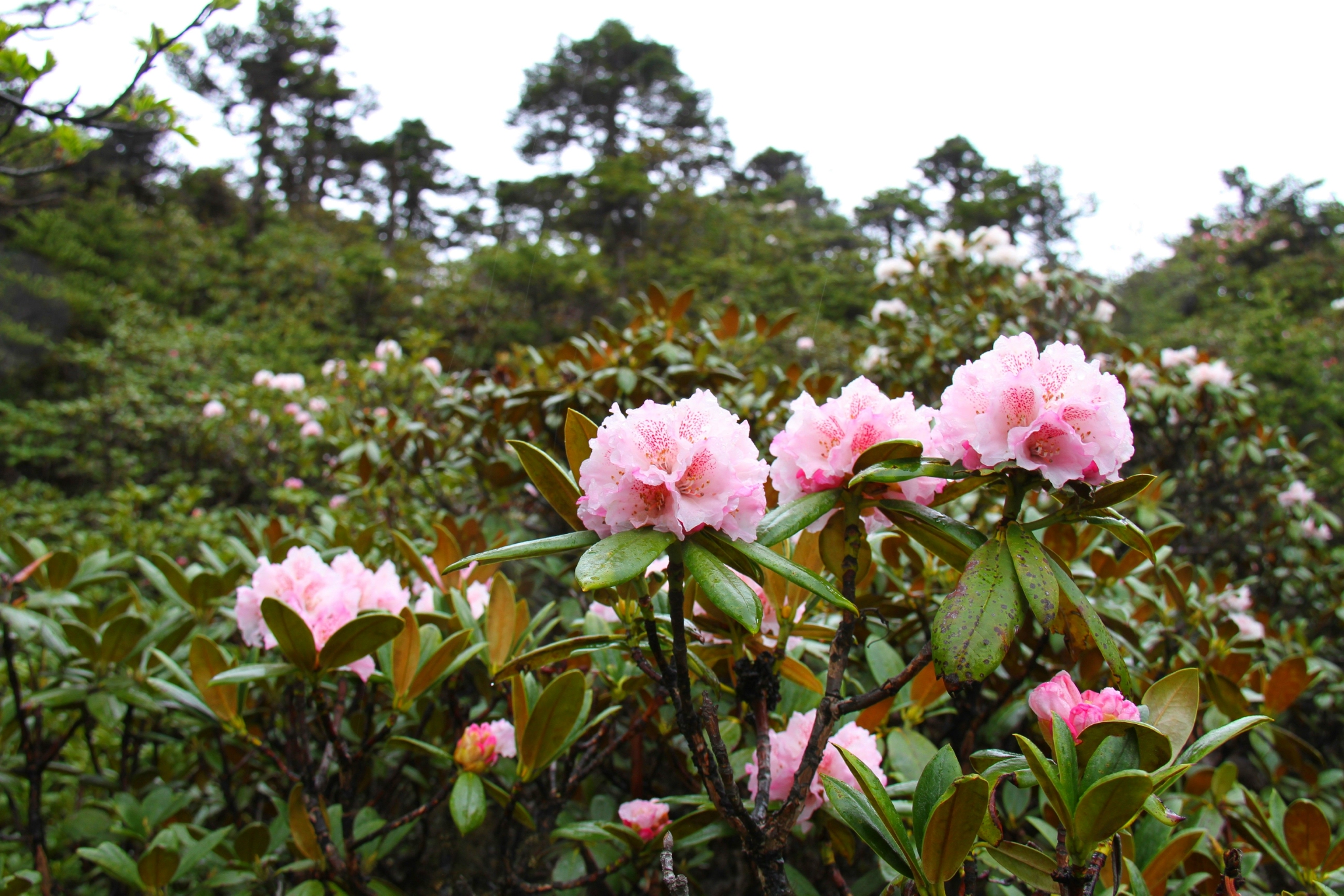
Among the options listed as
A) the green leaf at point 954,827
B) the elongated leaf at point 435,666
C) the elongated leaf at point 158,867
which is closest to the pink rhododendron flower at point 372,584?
the elongated leaf at point 435,666

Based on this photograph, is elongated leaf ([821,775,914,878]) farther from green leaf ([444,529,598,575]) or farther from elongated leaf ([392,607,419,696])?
elongated leaf ([392,607,419,696])

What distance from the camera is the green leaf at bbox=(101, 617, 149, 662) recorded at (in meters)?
1.48

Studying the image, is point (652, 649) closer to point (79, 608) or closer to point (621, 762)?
point (621, 762)

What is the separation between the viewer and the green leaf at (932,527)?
2.56ft

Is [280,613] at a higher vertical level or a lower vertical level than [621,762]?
higher

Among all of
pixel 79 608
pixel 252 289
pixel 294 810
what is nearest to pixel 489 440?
pixel 79 608

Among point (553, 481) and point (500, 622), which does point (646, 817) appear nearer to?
point (500, 622)

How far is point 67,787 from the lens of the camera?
2.48 metres

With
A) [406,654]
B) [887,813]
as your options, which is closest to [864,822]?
[887,813]

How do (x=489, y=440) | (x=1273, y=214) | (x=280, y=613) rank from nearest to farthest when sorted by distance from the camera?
1. (x=280, y=613)
2. (x=489, y=440)
3. (x=1273, y=214)

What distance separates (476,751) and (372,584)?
34 centimetres

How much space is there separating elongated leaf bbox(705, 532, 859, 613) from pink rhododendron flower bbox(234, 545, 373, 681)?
2.28 ft

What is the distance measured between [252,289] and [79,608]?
11.8 m

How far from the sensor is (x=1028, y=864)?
782mm
